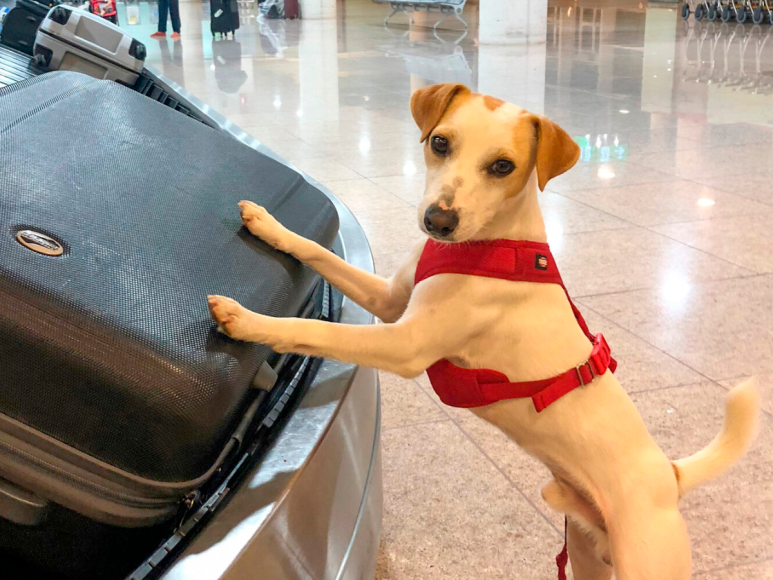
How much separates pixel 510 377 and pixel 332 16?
1937 cm

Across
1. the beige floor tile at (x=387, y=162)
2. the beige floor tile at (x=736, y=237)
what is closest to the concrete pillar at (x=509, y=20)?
the beige floor tile at (x=387, y=162)

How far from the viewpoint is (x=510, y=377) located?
1412mm

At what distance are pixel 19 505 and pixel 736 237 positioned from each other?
3.52 metres

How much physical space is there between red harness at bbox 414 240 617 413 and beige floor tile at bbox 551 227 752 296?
67.3 inches

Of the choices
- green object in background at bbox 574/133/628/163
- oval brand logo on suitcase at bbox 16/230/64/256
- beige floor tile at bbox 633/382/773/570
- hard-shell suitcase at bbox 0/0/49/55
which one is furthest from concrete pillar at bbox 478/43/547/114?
oval brand logo on suitcase at bbox 16/230/64/256

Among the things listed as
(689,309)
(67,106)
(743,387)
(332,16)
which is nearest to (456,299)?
(743,387)

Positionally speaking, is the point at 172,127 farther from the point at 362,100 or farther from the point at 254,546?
the point at 362,100

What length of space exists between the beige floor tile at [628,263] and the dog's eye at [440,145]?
1806 millimetres

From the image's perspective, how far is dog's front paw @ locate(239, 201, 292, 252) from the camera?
1.35m

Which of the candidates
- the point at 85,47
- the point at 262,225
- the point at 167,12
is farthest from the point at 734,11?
the point at 262,225

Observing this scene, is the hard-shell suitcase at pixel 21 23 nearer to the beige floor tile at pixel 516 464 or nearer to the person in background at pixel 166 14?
the beige floor tile at pixel 516 464

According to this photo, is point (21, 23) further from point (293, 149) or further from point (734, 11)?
point (734, 11)

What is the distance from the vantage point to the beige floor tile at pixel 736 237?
3.39m

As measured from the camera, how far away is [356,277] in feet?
5.42
